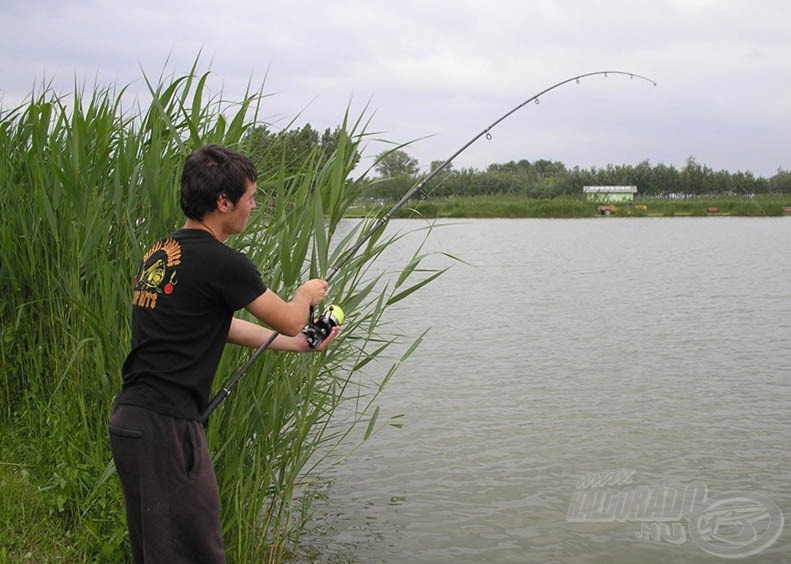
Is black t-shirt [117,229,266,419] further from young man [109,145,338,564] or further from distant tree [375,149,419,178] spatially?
distant tree [375,149,419,178]

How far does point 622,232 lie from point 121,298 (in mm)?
36740

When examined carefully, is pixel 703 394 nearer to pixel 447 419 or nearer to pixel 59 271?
pixel 447 419

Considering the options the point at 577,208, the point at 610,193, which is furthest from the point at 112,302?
the point at 610,193

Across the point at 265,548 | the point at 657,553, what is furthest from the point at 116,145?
the point at 657,553

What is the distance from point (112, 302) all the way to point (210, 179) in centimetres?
142

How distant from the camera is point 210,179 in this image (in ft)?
8.40

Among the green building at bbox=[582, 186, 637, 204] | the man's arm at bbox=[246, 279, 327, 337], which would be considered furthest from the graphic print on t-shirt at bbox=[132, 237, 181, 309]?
the green building at bbox=[582, 186, 637, 204]

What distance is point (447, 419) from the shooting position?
8.03m

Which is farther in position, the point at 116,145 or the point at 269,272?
the point at 116,145

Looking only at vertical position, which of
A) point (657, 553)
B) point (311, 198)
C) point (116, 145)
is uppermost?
point (116, 145)

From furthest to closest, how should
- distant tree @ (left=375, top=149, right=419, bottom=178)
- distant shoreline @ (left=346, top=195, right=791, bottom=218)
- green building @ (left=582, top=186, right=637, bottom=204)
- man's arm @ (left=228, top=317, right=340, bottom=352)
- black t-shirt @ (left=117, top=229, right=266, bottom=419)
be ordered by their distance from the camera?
1. green building @ (left=582, top=186, right=637, bottom=204)
2. distant shoreline @ (left=346, top=195, right=791, bottom=218)
3. distant tree @ (left=375, top=149, right=419, bottom=178)
4. man's arm @ (left=228, top=317, right=340, bottom=352)
5. black t-shirt @ (left=117, top=229, right=266, bottom=419)

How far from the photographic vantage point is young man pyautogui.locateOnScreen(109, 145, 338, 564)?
8.27ft

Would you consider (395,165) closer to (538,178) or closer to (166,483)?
(166,483)

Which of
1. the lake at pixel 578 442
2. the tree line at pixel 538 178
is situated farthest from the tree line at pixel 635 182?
the lake at pixel 578 442
